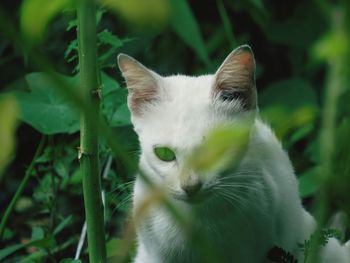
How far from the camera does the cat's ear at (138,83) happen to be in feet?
6.37

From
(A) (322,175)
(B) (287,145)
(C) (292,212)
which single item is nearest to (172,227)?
(C) (292,212)

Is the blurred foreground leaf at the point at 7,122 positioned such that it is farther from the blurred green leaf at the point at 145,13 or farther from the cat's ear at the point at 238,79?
the cat's ear at the point at 238,79

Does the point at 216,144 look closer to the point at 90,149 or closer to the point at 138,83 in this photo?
the point at 90,149

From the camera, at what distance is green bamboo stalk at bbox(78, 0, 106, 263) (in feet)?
4.79

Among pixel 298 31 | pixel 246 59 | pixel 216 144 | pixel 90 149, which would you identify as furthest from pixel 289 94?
pixel 216 144

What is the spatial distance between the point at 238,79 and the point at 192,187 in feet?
1.23

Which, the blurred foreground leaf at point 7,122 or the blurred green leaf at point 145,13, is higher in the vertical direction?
the blurred green leaf at point 145,13

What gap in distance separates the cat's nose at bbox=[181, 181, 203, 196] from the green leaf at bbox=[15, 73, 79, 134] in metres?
0.71

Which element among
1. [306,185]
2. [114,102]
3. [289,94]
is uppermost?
[114,102]

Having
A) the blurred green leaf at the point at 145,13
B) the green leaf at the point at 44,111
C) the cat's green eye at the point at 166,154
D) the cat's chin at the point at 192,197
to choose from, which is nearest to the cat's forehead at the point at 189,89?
the cat's green eye at the point at 166,154

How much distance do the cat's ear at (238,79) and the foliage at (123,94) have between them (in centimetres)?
23

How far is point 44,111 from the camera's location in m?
2.39

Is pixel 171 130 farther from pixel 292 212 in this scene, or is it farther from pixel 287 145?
pixel 287 145

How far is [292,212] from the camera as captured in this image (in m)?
2.14
